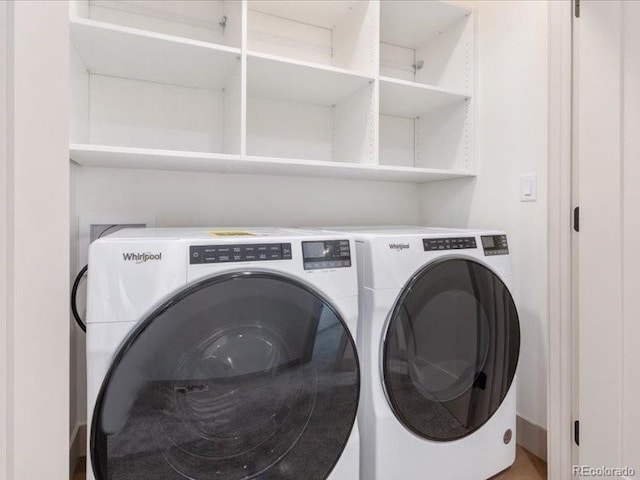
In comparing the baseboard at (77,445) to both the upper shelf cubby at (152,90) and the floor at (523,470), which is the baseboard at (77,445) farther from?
the upper shelf cubby at (152,90)

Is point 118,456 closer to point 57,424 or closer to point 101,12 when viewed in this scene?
point 57,424

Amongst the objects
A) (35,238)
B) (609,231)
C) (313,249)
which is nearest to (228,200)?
(313,249)

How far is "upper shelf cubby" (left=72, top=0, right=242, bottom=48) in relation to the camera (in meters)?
1.52

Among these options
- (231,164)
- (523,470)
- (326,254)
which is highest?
(231,164)

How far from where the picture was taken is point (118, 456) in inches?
33.8

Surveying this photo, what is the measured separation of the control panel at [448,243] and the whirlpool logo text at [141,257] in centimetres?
83

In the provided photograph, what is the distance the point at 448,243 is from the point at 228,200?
1.03 metres

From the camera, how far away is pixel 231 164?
151 centimetres

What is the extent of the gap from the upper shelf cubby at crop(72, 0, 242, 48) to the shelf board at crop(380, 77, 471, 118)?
714 millimetres

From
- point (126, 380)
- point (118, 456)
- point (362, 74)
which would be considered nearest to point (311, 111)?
point (362, 74)

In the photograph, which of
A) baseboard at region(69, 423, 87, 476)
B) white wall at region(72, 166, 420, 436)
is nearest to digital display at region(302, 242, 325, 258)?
white wall at region(72, 166, 420, 436)

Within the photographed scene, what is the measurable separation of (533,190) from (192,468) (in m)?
1.61

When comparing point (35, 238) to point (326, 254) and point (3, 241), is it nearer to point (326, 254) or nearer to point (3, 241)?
point (3, 241)

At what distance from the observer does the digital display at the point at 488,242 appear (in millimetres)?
1376
